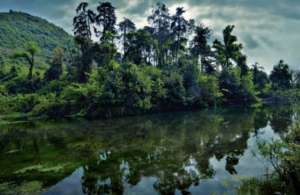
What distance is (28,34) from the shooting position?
403 ft

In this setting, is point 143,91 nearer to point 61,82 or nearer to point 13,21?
point 61,82

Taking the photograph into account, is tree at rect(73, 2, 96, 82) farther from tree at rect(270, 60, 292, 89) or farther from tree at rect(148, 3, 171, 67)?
tree at rect(270, 60, 292, 89)

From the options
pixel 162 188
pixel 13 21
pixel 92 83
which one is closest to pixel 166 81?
pixel 92 83

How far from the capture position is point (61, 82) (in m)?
54.7

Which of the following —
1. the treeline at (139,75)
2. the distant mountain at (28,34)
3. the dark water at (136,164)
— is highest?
the distant mountain at (28,34)

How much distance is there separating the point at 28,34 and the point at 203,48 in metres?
94.2

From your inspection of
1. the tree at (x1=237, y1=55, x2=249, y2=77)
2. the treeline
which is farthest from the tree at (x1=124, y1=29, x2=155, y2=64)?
the tree at (x1=237, y1=55, x2=249, y2=77)

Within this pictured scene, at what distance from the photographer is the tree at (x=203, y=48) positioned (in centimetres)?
5778

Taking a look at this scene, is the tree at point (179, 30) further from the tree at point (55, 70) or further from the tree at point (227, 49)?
the tree at point (55, 70)

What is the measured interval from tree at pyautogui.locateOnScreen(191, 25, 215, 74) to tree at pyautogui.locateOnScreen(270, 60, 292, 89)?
22216mm

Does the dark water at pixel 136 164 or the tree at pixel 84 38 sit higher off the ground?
the tree at pixel 84 38

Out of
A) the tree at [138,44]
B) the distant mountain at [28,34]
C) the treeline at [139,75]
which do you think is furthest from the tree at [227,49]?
the distant mountain at [28,34]

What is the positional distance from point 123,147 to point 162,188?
7.53m

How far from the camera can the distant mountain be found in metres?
108
